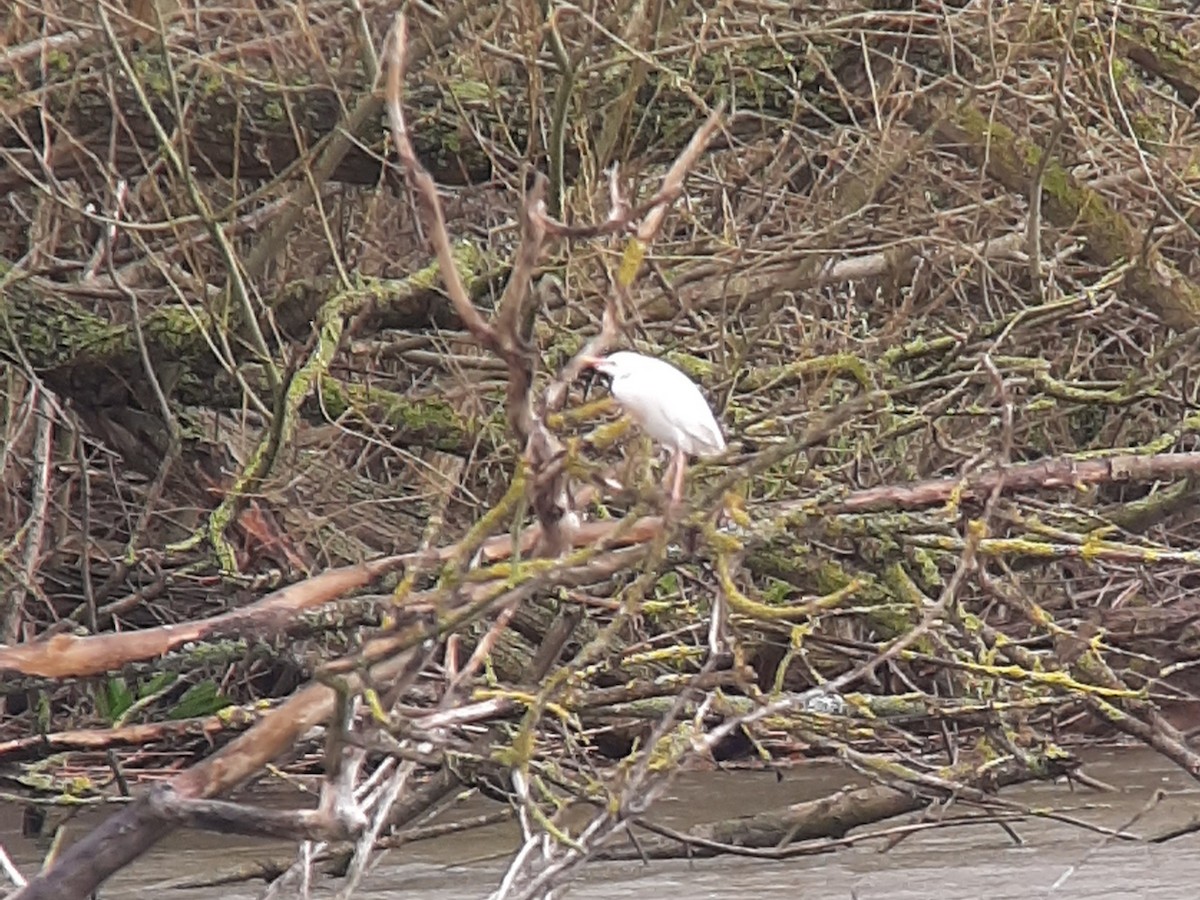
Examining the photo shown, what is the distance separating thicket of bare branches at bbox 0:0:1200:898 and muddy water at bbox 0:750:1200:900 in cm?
17

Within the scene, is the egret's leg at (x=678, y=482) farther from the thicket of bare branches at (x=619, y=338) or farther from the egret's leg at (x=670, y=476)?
the thicket of bare branches at (x=619, y=338)

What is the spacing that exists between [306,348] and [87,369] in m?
0.88

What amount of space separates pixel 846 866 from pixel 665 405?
3.00 m

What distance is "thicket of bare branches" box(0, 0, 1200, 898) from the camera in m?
5.38

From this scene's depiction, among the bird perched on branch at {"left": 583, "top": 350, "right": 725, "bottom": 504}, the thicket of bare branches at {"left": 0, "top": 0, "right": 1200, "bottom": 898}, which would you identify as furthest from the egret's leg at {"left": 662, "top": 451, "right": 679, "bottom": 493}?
the thicket of bare branches at {"left": 0, "top": 0, "right": 1200, "bottom": 898}

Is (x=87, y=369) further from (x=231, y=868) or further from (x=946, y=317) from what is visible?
(x=946, y=317)

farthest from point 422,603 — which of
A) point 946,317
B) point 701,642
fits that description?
point 946,317

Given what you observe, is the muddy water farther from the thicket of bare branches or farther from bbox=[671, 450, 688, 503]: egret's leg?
bbox=[671, 450, 688, 503]: egret's leg

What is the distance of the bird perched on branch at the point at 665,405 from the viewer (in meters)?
3.91

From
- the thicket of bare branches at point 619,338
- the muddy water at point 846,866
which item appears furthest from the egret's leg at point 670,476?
the muddy water at point 846,866

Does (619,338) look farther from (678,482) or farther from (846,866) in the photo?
(846,866)

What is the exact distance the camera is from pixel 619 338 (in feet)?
16.3

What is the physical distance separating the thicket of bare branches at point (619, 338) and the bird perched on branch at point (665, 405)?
1.72ft

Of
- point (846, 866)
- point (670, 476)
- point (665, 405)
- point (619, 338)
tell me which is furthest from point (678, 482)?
point (846, 866)
